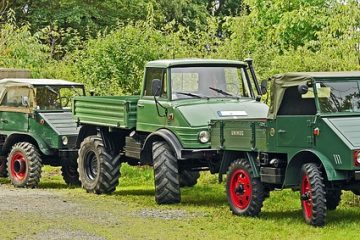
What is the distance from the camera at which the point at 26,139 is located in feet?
69.8

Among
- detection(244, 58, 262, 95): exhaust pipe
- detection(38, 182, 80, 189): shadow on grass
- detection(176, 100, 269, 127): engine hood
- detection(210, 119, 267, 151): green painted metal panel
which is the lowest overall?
detection(38, 182, 80, 189): shadow on grass

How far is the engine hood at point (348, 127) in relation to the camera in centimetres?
1321

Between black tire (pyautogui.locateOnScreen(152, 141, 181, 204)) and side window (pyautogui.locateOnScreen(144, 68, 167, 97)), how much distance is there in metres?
A: 1.21

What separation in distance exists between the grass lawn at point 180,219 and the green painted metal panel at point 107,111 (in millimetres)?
1409

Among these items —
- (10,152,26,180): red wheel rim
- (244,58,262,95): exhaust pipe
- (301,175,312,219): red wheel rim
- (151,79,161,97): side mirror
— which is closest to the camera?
(301,175,312,219): red wheel rim

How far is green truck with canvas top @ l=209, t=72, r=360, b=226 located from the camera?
43.9 ft

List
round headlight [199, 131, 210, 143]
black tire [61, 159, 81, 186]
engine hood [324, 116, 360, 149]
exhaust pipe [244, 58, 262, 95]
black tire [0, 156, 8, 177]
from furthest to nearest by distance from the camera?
1. black tire [0, 156, 8, 177]
2. black tire [61, 159, 81, 186]
3. exhaust pipe [244, 58, 262, 95]
4. round headlight [199, 131, 210, 143]
5. engine hood [324, 116, 360, 149]

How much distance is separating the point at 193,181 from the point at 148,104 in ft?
10.2

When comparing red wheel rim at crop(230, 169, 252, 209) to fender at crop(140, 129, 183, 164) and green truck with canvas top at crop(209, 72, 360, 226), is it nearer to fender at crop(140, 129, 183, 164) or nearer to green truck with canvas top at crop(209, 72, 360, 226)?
green truck with canvas top at crop(209, 72, 360, 226)

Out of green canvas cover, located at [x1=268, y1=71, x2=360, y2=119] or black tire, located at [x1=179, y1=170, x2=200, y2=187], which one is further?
black tire, located at [x1=179, y1=170, x2=200, y2=187]

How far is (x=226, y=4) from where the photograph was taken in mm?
54688

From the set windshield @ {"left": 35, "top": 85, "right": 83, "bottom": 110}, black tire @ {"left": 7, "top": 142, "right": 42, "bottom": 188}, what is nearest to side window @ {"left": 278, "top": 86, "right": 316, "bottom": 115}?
black tire @ {"left": 7, "top": 142, "right": 42, "bottom": 188}

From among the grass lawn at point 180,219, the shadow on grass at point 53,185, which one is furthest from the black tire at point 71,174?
the grass lawn at point 180,219

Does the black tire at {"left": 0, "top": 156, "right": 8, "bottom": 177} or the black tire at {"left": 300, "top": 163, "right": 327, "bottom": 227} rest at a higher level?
the black tire at {"left": 300, "top": 163, "right": 327, "bottom": 227}
